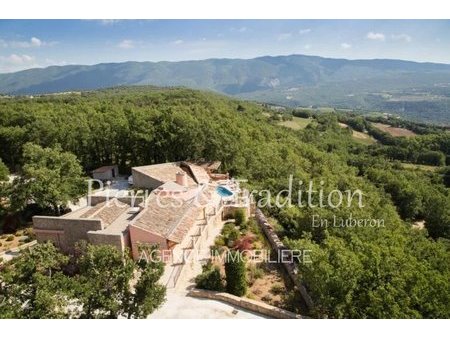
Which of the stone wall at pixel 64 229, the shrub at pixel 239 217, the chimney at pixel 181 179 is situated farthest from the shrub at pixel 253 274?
the chimney at pixel 181 179

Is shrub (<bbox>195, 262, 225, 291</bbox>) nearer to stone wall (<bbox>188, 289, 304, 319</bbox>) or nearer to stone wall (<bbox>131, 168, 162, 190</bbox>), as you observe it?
stone wall (<bbox>188, 289, 304, 319</bbox>)

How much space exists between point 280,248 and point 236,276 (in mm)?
5837

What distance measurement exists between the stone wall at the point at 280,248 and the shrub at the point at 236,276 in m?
3.33

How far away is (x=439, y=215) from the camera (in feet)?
172

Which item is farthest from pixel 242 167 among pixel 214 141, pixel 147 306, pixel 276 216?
pixel 147 306

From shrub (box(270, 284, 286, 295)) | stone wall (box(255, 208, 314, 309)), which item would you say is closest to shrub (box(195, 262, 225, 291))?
shrub (box(270, 284, 286, 295))

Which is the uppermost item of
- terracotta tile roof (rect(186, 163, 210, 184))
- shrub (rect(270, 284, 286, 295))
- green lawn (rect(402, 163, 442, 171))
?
terracotta tile roof (rect(186, 163, 210, 184))

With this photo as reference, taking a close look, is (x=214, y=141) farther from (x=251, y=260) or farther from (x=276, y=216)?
(x=251, y=260)

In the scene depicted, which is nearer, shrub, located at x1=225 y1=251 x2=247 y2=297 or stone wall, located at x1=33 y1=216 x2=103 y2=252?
shrub, located at x1=225 y1=251 x2=247 y2=297

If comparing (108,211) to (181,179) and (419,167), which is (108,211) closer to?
(181,179)

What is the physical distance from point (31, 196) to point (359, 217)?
27.0 m

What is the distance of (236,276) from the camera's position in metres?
22.1

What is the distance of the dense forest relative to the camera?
18.9 m

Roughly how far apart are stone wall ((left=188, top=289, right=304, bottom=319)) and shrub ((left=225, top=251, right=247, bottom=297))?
516 mm
